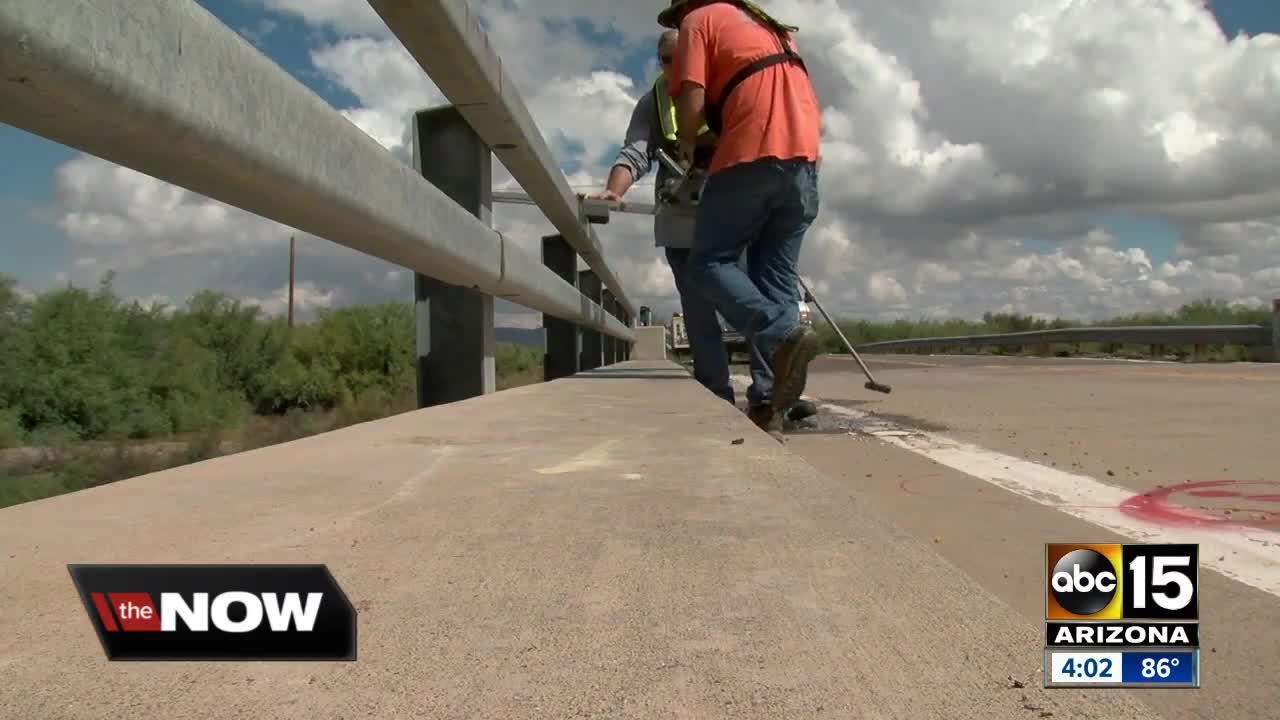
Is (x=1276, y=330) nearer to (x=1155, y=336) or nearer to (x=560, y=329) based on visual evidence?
(x=1155, y=336)

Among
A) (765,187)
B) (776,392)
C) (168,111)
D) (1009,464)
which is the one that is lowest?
(1009,464)

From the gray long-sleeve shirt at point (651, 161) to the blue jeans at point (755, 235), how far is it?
0.37m

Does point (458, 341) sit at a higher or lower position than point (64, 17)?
lower

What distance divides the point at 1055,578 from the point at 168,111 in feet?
4.72

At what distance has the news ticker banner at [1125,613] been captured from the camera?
946 millimetres

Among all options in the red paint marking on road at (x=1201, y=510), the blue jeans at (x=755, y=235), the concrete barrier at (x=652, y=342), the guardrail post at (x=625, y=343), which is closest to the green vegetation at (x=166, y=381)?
the blue jeans at (x=755, y=235)

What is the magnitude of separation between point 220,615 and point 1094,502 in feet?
7.00

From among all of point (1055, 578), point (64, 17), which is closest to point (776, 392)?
point (1055, 578)

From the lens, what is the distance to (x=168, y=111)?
1.26 metres

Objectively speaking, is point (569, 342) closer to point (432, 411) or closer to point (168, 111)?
point (432, 411)

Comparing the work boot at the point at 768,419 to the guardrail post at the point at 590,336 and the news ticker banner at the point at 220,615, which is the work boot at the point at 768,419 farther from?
the guardrail post at the point at 590,336

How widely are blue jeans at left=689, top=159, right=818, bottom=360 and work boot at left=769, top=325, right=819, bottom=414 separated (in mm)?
52

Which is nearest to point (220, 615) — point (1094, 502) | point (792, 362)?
point (1094, 502)

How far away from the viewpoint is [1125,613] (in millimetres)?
1053
